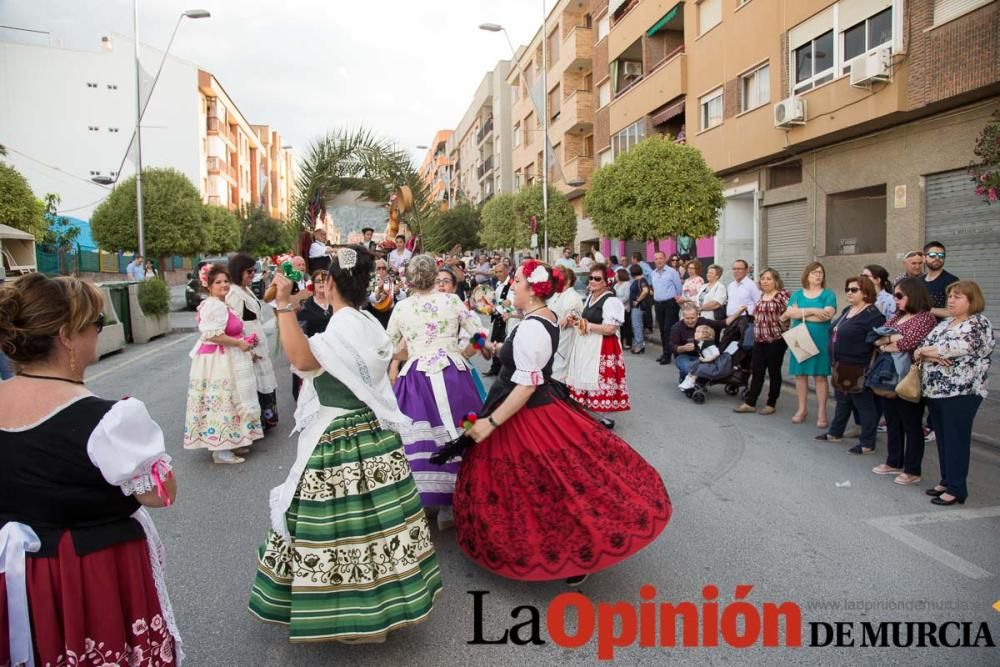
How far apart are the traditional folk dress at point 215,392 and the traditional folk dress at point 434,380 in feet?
6.88

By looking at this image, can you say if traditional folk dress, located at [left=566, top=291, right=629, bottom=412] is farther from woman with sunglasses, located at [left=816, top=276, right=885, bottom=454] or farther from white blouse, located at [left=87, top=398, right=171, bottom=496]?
white blouse, located at [left=87, top=398, right=171, bottom=496]

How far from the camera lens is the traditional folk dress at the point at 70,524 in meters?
2.04

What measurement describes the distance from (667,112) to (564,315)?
19188 millimetres

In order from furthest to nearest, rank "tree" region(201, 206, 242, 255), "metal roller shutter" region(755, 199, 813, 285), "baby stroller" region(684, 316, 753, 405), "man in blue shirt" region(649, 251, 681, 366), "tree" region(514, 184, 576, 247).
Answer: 1. "tree" region(201, 206, 242, 255)
2. "tree" region(514, 184, 576, 247)
3. "metal roller shutter" region(755, 199, 813, 285)
4. "man in blue shirt" region(649, 251, 681, 366)
5. "baby stroller" region(684, 316, 753, 405)

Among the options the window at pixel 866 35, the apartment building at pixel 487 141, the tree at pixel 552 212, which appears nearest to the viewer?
the window at pixel 866 35

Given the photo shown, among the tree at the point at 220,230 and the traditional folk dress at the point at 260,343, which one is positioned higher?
the tree at the point at 220,230

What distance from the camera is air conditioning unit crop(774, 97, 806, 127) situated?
16719 millimetres

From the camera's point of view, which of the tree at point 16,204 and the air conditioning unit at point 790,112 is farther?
the tree at point 16,204

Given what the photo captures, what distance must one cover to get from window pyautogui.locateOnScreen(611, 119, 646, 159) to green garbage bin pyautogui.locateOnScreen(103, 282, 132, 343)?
17552 millimetres

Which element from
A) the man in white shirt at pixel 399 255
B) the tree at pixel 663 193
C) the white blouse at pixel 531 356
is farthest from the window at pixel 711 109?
the white blouse at pixel 531 356

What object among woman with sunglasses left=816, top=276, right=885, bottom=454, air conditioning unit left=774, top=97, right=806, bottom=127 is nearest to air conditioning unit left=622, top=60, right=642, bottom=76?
air conditioning unit left=774, top=97, right=806, bottom=127

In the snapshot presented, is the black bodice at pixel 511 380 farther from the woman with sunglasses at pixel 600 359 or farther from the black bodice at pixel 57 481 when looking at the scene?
the woman with sunglasses at pixel 600 359

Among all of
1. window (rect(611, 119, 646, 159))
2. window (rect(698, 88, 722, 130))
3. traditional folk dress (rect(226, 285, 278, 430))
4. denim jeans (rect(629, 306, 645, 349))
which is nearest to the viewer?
traditional folk dress (rect(226, 285, 278, 430))

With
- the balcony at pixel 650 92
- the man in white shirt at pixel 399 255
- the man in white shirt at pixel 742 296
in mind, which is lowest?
the man in white shirt at pixel 742 296
